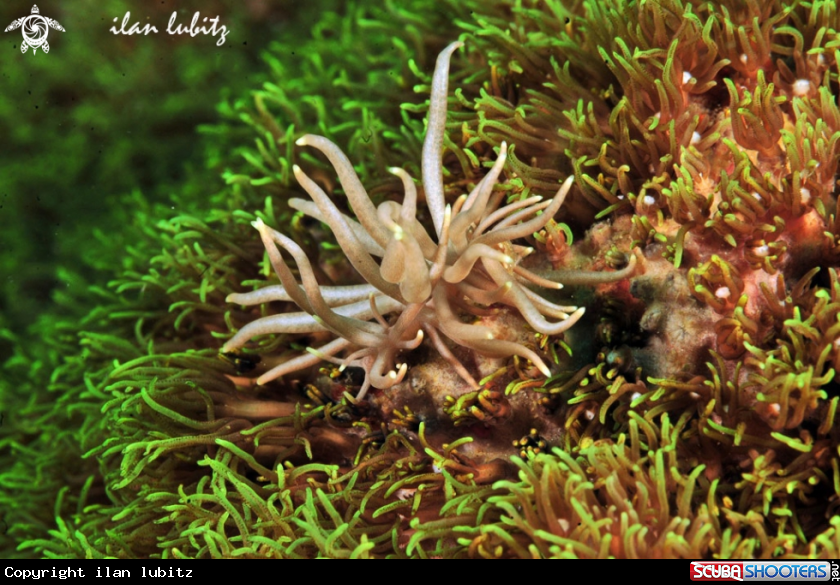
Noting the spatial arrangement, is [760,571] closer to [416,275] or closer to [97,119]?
[416,275]

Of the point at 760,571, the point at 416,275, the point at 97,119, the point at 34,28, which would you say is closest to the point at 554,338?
the point at 416,275

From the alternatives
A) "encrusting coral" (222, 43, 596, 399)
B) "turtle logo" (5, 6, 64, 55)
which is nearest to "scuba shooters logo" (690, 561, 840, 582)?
"encrusting coral" (222, 43, 596, 399)

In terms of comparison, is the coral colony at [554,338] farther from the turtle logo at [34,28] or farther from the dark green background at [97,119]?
the turtle logo at [34,28]

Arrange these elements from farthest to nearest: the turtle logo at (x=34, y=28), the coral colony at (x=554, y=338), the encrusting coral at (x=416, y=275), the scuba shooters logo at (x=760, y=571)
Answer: the turtle logo at (x=34, y=28) < the encrusting coral at (x=416, y=275) < the coral colony at (x=554, y=338) < the scuba shooters logo at (x=760, y=571)

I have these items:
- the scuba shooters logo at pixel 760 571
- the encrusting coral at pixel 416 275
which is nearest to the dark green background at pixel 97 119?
the encrusting coral at pixel 416 275

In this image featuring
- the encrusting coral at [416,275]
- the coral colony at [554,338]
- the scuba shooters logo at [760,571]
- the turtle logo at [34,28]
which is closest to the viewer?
the scuba shooters logo at [760,571]

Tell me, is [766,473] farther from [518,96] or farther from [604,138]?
[518,96]

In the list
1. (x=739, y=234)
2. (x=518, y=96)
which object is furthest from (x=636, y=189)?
(x=518, y=96)
